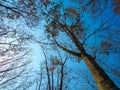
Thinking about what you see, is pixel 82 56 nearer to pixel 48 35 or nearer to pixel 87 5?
pixel 87 5

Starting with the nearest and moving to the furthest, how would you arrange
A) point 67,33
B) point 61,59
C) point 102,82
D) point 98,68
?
point 102,82 → point 98,68 → point 67,33 → point 61,59

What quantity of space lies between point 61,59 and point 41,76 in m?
2.43

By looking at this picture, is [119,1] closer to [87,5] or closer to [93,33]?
[87,5]

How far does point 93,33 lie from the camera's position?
9.34 meters

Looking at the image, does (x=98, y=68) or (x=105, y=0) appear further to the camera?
(x=105, y=0)

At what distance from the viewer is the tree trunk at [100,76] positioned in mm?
5857

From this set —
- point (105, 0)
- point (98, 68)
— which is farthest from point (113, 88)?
point (105, 0)

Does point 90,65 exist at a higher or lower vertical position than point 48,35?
lower

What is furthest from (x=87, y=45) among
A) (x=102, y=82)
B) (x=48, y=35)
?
(x=102, y=82)

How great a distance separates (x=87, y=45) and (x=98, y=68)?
285 cm

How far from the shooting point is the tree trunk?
5857 millimetres

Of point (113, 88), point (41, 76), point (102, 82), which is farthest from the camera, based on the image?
point (41, 76)

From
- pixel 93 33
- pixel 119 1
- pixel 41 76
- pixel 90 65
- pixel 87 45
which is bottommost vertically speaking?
pixel 41 76

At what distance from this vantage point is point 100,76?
6.37 metres
